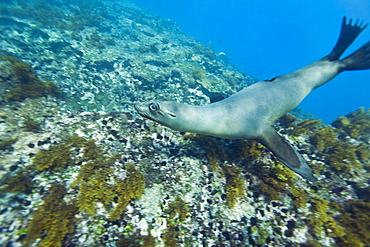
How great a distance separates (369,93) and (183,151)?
179633 mm

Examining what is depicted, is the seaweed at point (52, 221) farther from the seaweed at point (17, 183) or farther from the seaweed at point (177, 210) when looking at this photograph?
the seaweed at point (177, 210)

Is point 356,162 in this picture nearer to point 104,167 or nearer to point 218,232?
point 218,232

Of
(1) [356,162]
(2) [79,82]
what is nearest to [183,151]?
(1) [356,162]

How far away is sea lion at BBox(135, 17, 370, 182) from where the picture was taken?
10.5 feet

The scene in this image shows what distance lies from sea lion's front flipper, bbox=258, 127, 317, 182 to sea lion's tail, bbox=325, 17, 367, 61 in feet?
11.0

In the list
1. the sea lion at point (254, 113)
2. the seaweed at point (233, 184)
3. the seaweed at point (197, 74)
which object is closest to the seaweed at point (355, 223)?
the sea lion at point (254, 113)

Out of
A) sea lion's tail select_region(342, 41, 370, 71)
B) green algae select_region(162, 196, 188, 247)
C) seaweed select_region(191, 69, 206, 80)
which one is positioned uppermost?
seaweed select_region(191, 69, 206, 80)

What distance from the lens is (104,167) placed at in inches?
137

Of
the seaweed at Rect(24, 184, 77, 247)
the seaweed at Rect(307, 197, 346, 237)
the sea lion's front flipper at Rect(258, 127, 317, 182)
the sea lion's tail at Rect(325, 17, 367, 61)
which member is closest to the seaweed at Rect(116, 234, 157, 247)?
the seaweed at Rect(24, 184, 77, 247)

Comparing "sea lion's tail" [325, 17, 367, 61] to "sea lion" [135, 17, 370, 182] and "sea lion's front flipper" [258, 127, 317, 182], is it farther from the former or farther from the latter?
"sea lion's front flipper" [258, 127, 317, 182]

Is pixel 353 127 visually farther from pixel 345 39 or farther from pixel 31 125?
pixel 31 125

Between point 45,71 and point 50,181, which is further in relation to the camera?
point 45,71

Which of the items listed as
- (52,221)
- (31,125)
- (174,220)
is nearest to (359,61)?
(174,220)

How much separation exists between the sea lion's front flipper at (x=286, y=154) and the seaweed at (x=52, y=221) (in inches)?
142
